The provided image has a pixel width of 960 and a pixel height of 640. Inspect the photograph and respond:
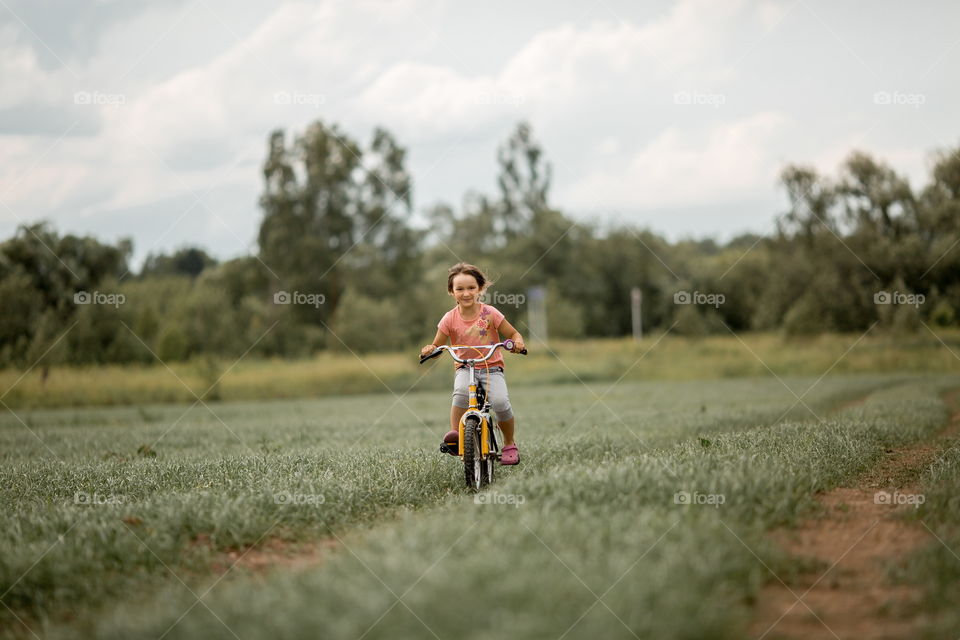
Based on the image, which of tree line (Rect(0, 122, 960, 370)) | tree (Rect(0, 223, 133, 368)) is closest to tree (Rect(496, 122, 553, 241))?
tree line (Rect(0, 122, 960, 370))

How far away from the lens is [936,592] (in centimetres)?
412

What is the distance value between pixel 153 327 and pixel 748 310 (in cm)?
4478

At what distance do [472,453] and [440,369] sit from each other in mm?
28386

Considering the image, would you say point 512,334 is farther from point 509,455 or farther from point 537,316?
point 537,316

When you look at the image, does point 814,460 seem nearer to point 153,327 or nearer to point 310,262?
point 153,327

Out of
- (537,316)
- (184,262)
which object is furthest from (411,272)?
(184,262)

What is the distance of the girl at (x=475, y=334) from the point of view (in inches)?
297

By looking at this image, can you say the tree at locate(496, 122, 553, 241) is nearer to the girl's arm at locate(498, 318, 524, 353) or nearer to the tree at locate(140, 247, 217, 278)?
the tree at locate(140, 247, 217, 278)

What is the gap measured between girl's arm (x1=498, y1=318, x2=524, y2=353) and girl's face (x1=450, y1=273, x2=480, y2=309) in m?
0.41

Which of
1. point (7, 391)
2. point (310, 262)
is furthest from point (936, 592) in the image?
point (310, 262)

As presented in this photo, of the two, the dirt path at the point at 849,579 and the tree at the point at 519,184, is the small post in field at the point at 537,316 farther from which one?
the dirt path at the point at 849,579

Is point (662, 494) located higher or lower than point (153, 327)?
lower

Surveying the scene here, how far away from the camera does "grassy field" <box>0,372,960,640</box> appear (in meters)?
3.65

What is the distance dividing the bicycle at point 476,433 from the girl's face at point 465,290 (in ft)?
1.62
